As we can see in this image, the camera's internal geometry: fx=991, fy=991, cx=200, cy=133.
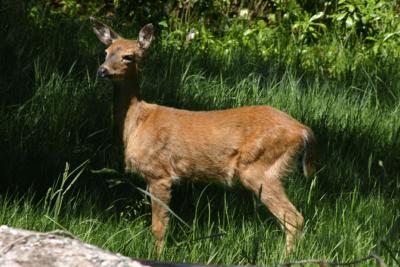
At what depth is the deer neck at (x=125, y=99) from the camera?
281 inches

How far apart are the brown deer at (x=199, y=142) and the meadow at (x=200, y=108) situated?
171 mm

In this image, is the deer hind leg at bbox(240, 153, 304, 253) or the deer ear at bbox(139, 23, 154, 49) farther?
the deer ear at bbox(139, 23, 154, 49)

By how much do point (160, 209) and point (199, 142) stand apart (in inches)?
21.9

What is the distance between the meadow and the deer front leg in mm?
85

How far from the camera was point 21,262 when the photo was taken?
279 cm

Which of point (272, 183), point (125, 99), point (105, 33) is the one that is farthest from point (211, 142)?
point (105, 33)

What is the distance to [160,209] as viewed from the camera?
6.68m

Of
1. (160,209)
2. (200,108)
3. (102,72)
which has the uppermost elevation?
(102,72)

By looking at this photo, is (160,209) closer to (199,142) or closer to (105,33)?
(199,142)

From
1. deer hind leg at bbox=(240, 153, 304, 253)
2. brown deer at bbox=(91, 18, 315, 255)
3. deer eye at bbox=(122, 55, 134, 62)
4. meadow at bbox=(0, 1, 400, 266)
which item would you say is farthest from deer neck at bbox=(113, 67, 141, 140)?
deer hind leg at bbox=(240, 153, 304, 253)

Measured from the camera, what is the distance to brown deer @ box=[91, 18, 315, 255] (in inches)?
259

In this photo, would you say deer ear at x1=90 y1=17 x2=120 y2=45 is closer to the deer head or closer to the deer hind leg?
the deer head

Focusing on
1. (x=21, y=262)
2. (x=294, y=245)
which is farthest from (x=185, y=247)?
(x=21, y=262)

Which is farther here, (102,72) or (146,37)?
(146,37)
